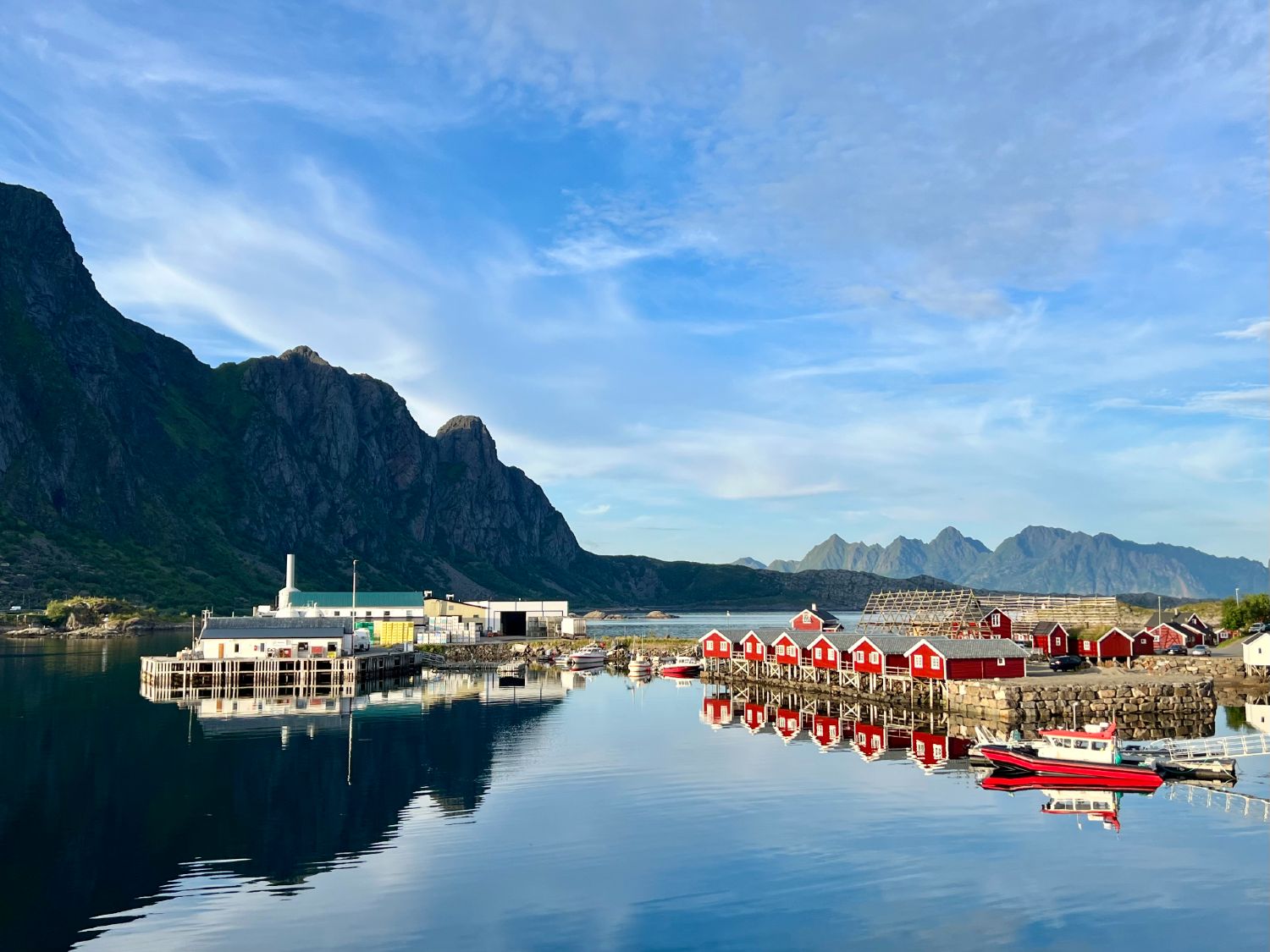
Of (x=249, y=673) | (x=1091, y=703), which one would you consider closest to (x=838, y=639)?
(x=1091, y=703)

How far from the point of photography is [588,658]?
150m

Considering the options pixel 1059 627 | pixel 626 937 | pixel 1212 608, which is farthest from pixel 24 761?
pixel 1212 608

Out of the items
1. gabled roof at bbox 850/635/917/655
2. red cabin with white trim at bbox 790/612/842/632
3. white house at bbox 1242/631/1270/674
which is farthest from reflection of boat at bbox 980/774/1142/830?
red cabin with white trim at bbox 790/612/842/632

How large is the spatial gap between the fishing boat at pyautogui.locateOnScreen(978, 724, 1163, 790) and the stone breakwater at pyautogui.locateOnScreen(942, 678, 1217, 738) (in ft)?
66.0

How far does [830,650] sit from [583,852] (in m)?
64.9

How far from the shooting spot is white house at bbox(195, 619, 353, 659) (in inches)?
4461

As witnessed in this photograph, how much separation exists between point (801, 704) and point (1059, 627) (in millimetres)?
40243

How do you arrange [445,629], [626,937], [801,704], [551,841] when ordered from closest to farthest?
[626,937] < [551,841] < [801,704] < [445,629]

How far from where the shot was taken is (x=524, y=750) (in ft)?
237

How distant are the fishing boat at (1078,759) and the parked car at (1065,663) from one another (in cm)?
5291

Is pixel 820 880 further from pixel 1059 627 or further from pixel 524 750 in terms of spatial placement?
pixel 1059 627

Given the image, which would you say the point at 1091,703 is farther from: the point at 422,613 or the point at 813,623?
the point at 422,613

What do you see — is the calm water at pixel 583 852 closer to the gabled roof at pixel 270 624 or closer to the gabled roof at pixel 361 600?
the gabled roof at pixel 270 624

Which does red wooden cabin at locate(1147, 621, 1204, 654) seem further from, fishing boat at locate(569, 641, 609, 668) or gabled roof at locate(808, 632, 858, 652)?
fishing boat at locate(569, 641, 609, 668)
